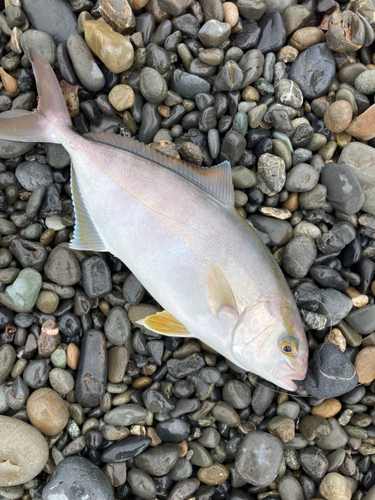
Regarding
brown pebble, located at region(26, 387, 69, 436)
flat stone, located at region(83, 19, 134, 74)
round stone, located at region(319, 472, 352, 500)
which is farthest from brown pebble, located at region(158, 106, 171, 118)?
round stone, located at region(319, 472, 352, 500)

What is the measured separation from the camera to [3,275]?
2.92 metres

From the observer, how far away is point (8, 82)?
3.04 metres

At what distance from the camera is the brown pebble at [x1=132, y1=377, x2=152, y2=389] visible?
303 cm

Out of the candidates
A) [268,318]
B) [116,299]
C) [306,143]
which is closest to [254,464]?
[268,318]

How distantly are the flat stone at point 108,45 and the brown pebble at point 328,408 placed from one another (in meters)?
3.34

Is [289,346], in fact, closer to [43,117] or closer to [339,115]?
[339,115]

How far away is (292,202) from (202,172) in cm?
97

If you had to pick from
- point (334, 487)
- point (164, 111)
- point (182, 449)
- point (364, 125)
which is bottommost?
point (334, 487)

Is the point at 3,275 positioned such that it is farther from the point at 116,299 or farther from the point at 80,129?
the point at 80,129

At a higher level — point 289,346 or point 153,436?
point 289,346

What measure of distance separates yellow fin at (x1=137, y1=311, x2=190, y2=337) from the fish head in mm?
456

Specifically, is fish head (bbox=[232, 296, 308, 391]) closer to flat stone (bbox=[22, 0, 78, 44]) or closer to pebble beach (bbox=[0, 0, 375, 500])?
pebble beach (bbox=[0, 0, 375, 500])

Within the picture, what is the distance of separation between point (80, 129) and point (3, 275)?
139 cm

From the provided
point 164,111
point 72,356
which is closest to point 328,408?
point 72,356
